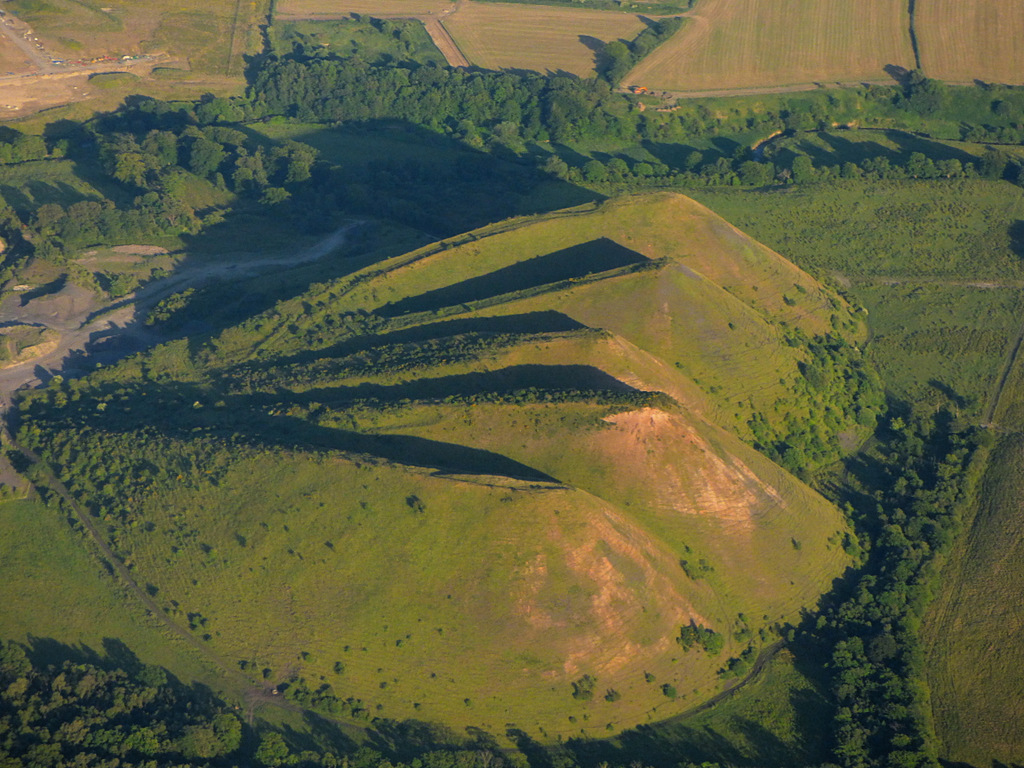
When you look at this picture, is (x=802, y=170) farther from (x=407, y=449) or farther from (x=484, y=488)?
(x=484, y=488)

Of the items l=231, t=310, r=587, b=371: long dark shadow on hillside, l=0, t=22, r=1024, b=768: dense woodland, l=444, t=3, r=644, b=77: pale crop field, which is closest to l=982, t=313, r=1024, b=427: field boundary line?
l=0, t=22, r=1024, b=768: dense woodland

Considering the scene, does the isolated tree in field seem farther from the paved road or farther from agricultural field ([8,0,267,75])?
the paved road

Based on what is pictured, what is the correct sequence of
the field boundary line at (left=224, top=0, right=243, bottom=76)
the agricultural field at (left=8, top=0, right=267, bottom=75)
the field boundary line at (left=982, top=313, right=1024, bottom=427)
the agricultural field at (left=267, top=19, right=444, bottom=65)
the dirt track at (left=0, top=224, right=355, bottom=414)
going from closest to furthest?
1. the field boundary line at (left=982, top=313, right=1024, bottom=427)
2. the dirt track at (left=0, top=224, right=355, bottom=414)
3. the agricultural field at (left=8, top=0, right=267, bottom=75)
4. the field boundary line at (left=224, top=0, right=243, bottom=76)
5. the agricultural field at (left=267, top=19, right=444, bottom=65)

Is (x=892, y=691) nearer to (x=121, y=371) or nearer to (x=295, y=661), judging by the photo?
(x=295, y=661)

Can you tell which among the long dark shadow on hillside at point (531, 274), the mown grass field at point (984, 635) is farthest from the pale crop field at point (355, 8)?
the mown grass field at point (984, 635)

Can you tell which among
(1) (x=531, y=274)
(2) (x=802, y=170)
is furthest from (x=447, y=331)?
(2) (x=802, y=170)

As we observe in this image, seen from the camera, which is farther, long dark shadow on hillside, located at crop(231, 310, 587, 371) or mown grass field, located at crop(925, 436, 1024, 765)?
long dark shadow on hillside, located at crop(231, 310, 587, 371)
